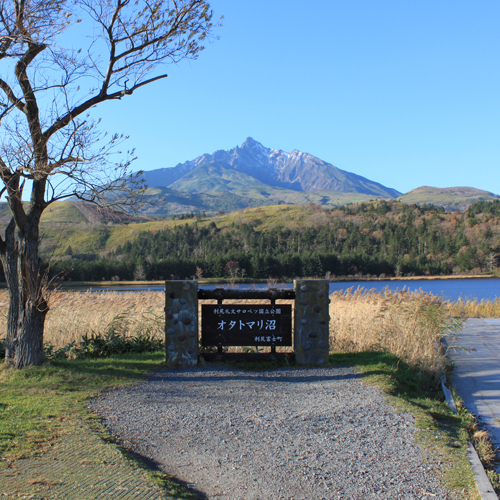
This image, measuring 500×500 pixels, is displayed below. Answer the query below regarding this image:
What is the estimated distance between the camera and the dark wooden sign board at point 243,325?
786cm

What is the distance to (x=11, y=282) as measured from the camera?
23.2 feet

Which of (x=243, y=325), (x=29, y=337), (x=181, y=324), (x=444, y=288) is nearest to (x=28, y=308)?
(x=29, y=337)

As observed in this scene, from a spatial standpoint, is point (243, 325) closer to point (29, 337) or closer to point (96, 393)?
point (96, 393)

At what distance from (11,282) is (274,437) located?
4918mm

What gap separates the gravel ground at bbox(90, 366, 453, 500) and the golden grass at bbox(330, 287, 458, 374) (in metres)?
2.12

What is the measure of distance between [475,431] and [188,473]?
129 inches

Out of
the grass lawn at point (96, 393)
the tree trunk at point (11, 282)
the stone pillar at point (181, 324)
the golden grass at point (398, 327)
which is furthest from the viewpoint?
the golden grass at point (398, 327)

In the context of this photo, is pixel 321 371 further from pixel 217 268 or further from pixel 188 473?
pixel 217 268

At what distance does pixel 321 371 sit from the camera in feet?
23.7

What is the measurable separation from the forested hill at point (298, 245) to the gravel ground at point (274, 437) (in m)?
64.2

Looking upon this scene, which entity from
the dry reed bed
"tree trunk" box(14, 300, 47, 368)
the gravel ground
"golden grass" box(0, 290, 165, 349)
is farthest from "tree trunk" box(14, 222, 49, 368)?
the gravel ground

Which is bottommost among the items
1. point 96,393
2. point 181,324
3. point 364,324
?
point 96,393

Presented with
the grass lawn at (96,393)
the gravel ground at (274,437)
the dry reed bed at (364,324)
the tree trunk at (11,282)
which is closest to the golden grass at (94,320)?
the dry reed bed at (364,324)

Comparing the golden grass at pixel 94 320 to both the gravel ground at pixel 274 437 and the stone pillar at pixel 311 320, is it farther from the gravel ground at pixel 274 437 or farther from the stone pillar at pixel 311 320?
the stone pillar at pixel 311 320
